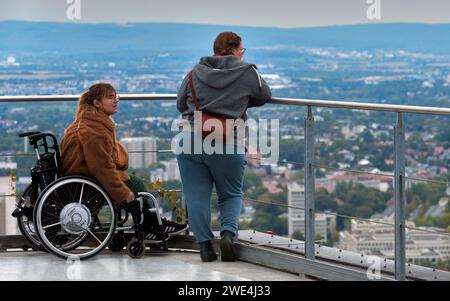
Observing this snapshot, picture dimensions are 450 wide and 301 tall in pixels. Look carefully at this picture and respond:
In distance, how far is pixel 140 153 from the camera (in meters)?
6.55

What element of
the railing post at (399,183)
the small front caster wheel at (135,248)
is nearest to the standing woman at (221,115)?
the small front caster wheel at (135,248)

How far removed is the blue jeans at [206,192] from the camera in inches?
236

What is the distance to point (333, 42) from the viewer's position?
985 inches

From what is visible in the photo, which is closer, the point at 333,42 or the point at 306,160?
the point at 306,160

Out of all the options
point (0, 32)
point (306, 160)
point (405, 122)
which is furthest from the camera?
point (0, 32)

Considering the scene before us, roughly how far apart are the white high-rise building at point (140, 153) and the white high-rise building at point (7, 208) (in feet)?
2.18

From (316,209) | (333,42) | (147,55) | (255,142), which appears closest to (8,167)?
(255,142)

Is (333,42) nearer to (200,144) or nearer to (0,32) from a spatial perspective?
(0,32)

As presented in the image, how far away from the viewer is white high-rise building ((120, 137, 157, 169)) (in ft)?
21.4

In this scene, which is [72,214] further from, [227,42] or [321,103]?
[321,103]

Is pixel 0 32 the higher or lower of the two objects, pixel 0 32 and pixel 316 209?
the higher

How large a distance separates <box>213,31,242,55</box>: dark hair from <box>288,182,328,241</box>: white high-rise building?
2.62 ft

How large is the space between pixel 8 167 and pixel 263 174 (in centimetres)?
228

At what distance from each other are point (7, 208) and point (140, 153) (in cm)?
80
